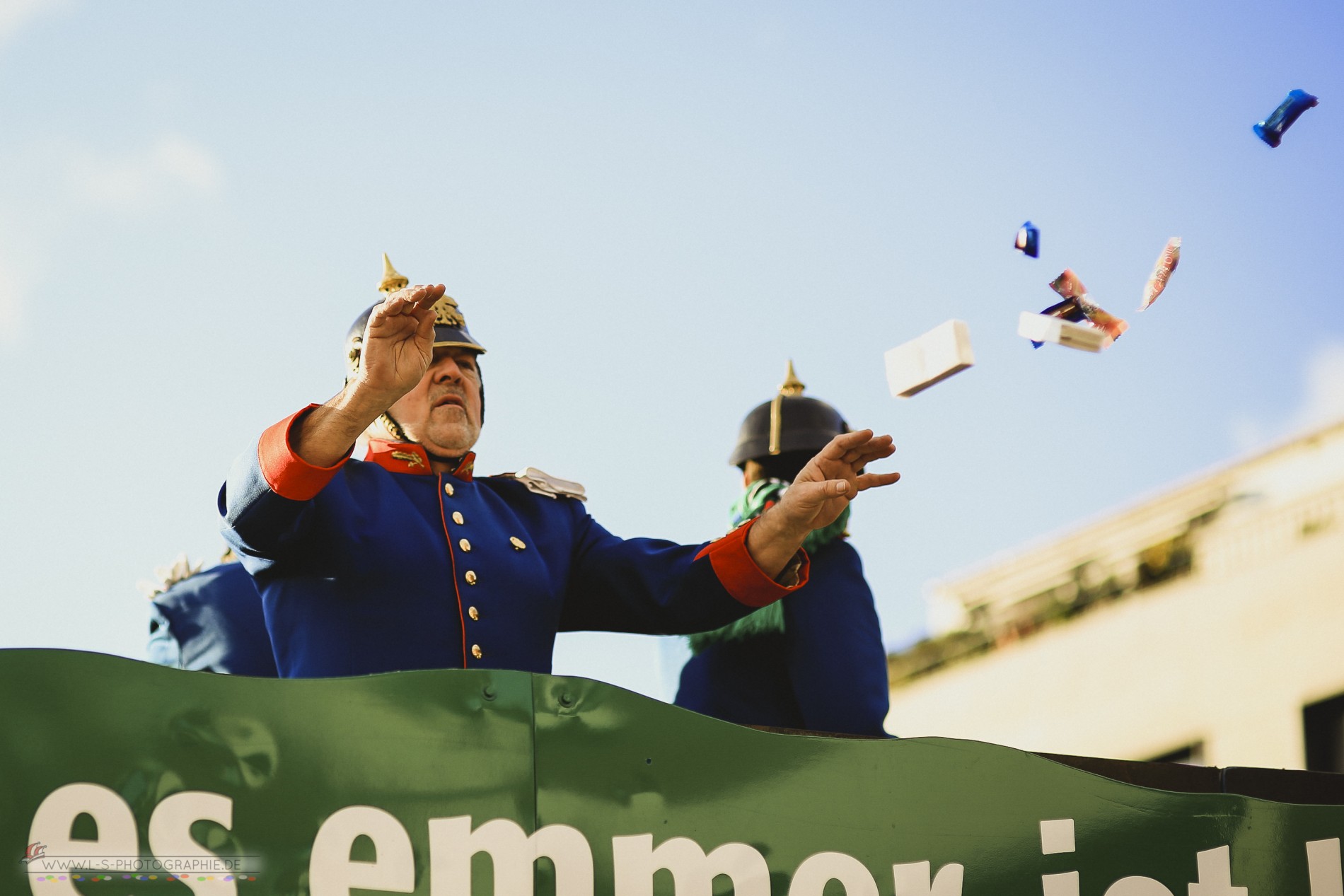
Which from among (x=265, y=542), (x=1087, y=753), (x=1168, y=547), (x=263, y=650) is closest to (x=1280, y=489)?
(x=1168, y=547)

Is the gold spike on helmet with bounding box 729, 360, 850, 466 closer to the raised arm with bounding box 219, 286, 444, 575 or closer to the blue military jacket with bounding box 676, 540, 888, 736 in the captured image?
the blue military jacket with bounding box 676, 540, 888, 736

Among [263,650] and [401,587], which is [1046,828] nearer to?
[401,587]

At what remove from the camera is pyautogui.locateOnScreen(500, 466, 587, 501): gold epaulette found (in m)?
4.39

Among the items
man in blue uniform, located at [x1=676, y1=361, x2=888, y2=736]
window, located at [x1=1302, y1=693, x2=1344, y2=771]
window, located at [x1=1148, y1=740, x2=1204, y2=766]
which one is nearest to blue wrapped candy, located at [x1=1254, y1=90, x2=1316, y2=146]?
man in blue uniform, located at [x1=676, y1=361, x2=888, y2=736]

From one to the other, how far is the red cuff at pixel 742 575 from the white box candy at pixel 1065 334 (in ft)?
2.35

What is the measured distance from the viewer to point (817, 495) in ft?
13.3

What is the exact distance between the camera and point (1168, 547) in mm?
16938

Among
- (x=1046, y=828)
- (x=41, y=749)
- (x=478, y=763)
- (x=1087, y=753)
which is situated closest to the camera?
(x=41, y=749)

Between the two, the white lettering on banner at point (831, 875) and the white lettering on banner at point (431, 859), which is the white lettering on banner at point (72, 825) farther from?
the white lettering on banner at point (831, 875)

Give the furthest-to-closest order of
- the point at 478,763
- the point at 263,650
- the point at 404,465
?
the point at 263,650 → the point at 404,465 → the point at 478,763

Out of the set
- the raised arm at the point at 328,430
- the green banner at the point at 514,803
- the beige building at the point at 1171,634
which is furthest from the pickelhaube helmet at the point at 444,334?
the beige building at the point at 1171,634

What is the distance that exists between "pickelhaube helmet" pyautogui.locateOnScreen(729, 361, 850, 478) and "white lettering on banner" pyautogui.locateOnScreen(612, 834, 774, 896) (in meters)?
2.33

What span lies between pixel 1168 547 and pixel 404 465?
537 inches

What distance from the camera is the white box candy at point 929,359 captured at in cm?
399
